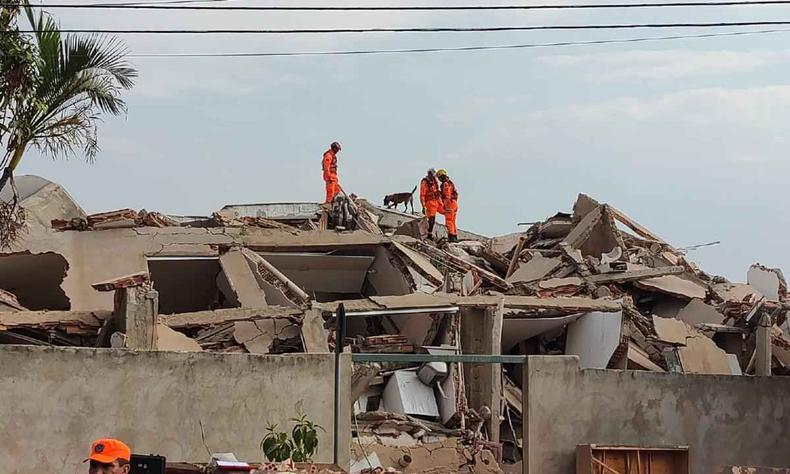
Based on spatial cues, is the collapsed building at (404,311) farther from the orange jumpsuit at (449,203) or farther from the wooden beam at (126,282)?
the orange jumpsuit at (449,203)

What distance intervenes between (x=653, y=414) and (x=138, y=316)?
632cm

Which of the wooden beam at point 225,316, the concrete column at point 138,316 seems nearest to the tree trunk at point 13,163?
the concrete column at point 138,316

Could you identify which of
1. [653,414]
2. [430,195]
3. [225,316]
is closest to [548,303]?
[653,414]

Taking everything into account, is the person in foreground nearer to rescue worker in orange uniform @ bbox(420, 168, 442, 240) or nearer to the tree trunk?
the tree trunk

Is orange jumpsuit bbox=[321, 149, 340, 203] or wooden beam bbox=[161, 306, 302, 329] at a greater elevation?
orange jumpsuit bbox=[321, 149, 340, 203]

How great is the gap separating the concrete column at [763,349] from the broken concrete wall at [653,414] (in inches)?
100

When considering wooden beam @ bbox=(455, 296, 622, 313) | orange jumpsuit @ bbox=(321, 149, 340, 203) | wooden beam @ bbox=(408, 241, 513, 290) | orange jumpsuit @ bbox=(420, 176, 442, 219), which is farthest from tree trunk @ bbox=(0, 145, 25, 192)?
orange jumpsuit @ bbox=(420, 176, 442, 219)

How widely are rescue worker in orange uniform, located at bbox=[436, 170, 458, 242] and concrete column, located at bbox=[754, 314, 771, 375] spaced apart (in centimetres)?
689

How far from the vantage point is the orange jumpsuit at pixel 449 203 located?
22547 mm

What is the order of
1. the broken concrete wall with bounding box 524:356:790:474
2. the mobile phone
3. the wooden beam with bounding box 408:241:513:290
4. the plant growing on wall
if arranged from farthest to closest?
the wooden beam with bounding box 408:241:513:290
the broken concrete wall with bounding box 524:356:790:474
the plant growing on wall
the mobile phone

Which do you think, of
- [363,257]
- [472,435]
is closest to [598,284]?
[363,257]

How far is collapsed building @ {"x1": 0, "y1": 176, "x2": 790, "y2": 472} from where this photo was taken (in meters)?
14.4

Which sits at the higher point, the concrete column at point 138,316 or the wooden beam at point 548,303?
the wooden beam at point 548,303

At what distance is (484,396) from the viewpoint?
52.8 ft
